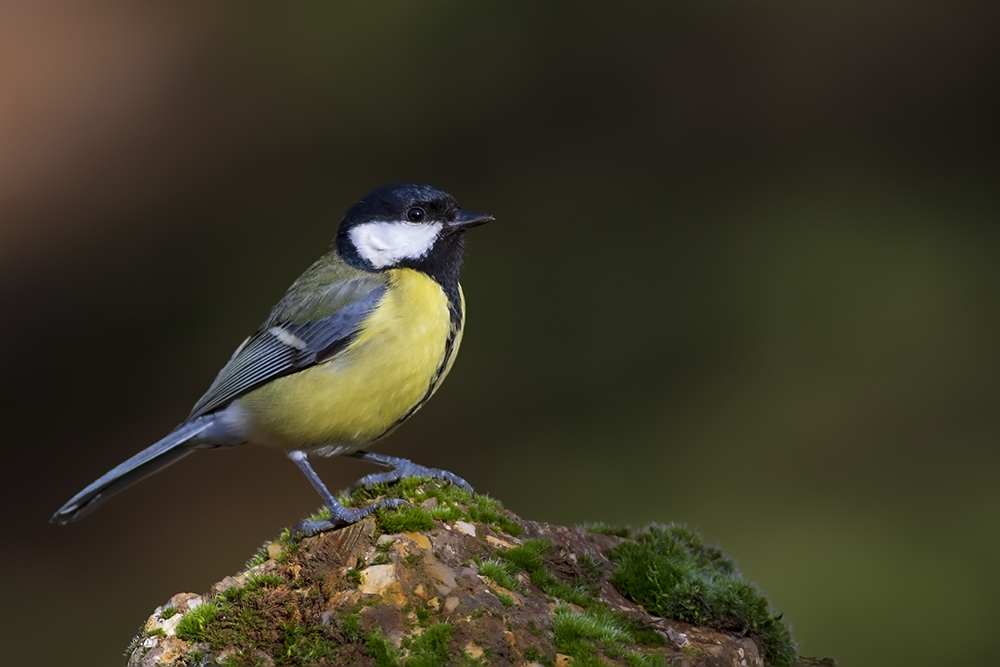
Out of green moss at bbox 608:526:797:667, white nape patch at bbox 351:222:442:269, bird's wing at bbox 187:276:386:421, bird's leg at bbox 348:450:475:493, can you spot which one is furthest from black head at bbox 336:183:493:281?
green moss at bbox 608:526:797:667

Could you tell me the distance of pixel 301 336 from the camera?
9.81 ft

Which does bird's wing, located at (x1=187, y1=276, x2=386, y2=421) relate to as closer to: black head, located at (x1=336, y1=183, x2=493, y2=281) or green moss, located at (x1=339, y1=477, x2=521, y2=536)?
black head, located at (x1=336, y1=183, x2=493, y2=281)

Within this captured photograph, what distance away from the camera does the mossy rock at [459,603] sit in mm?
2154

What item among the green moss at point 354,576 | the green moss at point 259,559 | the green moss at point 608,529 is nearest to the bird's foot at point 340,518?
the green moss at point 259,559

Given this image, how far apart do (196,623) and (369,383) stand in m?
0.88

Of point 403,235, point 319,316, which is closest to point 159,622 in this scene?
point 319,316

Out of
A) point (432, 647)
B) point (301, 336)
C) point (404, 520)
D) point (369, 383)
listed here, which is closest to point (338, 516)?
point (404, 520)

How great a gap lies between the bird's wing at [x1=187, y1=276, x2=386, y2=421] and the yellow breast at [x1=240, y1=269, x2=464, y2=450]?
4cm

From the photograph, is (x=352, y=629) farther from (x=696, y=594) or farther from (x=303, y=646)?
(x=696, y=594)

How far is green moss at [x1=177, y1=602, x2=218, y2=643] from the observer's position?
7.44 feet

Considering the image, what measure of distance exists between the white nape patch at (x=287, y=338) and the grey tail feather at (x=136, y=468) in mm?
351

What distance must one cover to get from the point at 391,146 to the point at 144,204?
1779 millimetres

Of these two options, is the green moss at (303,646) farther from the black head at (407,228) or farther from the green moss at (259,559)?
the black head at (407,228)

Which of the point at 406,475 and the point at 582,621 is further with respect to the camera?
the point at 406,475
